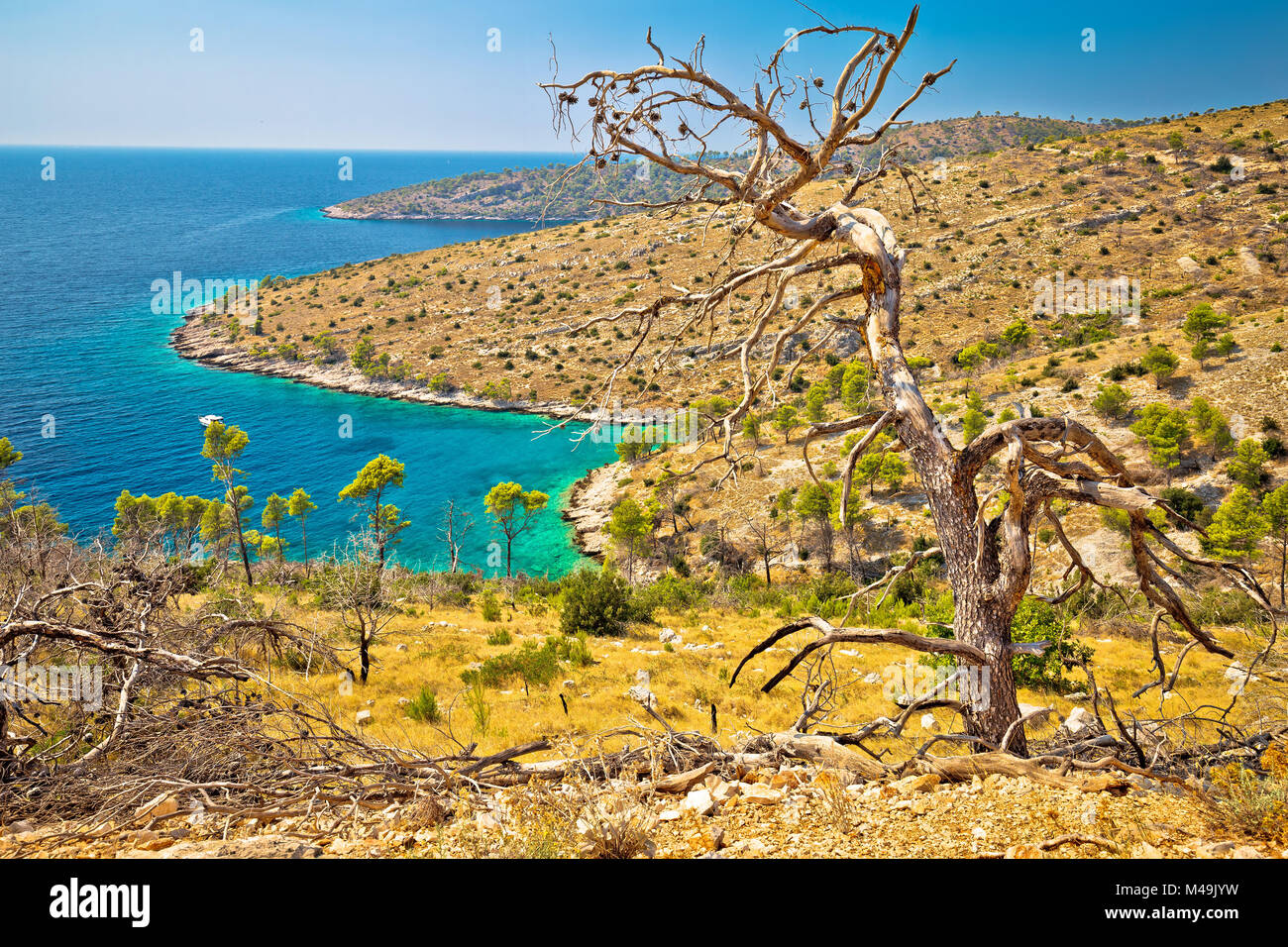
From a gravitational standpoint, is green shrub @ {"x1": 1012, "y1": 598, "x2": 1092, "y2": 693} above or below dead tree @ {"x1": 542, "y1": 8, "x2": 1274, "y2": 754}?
below

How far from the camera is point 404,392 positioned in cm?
6316

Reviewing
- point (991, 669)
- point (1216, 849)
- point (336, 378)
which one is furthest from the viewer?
point (336, 378)

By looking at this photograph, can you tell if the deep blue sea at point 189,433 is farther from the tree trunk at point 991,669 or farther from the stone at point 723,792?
the tree trunk at point 991,669

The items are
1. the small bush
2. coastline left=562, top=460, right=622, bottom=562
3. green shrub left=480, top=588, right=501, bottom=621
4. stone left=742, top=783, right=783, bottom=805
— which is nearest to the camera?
the small bush

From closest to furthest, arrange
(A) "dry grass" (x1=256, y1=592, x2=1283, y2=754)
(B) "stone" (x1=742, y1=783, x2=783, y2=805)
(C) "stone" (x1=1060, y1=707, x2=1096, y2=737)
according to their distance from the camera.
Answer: (B) "stone" (x1=742, y1=783, x2=783, y2=805)
(C) "stone" (x1=1060, y1=707, x2=1096, y2=737)
(A) "dry grass" (x1=256, y1=592, x2=1283, y2=754)

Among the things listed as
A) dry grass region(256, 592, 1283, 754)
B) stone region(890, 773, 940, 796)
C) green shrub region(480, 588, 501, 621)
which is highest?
stone region(890, 773, 940, 796)

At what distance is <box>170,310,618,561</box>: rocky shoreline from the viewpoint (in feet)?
128

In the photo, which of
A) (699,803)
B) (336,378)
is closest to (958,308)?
(699,803)

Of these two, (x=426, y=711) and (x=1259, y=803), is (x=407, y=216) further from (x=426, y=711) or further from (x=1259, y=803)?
(x=1259, y=803)

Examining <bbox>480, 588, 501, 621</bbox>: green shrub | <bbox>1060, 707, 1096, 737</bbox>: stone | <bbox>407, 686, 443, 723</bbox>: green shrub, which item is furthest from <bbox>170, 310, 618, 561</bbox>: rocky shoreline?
<bbox>1060, 707, 1096, 737</bbox>: stone

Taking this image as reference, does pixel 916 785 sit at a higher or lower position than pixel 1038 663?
higher

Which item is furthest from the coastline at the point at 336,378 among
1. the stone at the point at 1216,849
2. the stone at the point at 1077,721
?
the stone at the point at 1216,849

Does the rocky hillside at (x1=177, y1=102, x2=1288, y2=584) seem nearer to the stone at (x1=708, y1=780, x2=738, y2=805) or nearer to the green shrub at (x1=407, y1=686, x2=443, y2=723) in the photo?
the green shrub at (x1=407, y1=686, x2=443, y2=723)

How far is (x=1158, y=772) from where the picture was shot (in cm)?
404
